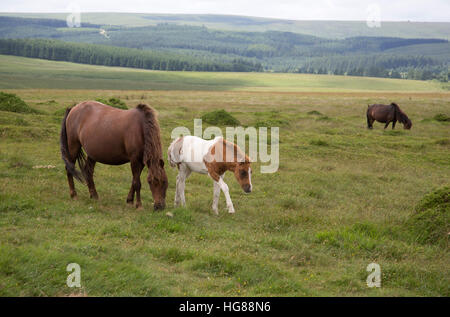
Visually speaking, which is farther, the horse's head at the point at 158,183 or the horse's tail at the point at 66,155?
the horse's tail at the point at 66,155

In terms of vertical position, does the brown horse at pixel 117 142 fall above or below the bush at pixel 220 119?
above

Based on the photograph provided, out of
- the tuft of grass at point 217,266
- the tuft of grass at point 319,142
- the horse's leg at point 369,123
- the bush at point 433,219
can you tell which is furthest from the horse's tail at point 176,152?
the horse's leg at point 369,123

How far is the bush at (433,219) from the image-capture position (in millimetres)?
8914

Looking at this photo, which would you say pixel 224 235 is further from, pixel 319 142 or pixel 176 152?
pixel 319 142

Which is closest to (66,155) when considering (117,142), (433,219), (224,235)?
(117,142)

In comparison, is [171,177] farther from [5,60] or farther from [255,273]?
[5,60]

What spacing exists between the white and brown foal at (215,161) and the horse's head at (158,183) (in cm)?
95

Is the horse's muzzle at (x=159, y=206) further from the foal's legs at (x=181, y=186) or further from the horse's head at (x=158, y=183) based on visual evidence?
the foal's legs at (x=181, y=186)

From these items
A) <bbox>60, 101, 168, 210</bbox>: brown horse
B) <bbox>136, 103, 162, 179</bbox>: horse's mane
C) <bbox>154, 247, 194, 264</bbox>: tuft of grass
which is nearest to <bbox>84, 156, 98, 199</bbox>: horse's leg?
<bbox>60, 101, 168, 210</bbox>: brown horse

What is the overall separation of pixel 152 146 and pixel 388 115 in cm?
2324

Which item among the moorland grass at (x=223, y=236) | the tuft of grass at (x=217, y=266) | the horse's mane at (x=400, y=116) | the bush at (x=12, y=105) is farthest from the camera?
the horse's mane at (x=400, y=116)

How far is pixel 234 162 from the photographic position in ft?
33.2

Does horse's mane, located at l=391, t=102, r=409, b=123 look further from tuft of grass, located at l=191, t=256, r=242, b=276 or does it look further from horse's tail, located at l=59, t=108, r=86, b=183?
tuft of grass, located at l=191, t=256, r=242, b=276
